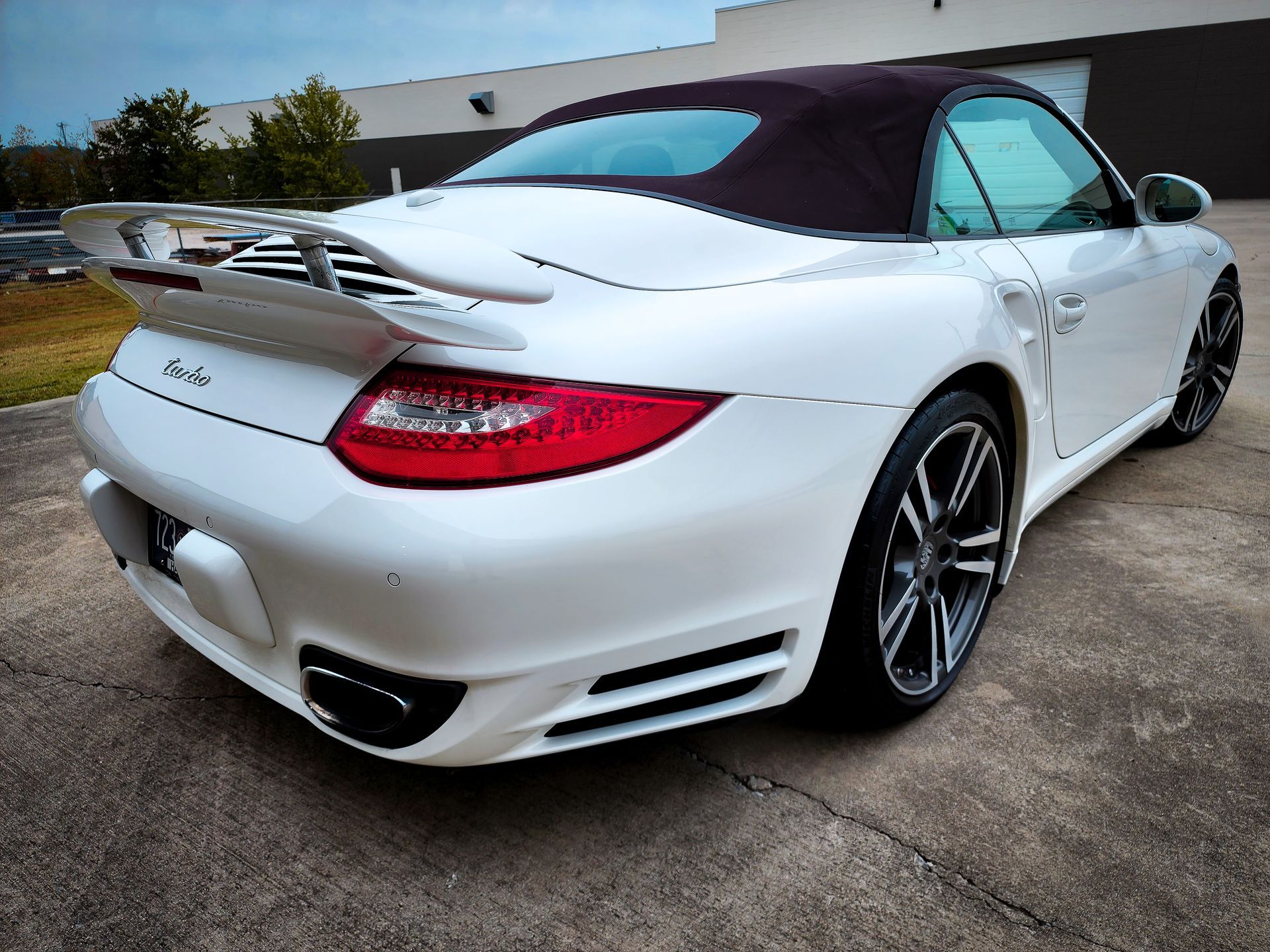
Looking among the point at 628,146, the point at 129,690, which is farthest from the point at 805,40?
the point at 129,690

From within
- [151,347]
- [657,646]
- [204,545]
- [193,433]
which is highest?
[151,347]

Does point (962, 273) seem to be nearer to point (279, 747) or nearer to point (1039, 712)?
point (1039, 712)

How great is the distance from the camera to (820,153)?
1765 millimetres

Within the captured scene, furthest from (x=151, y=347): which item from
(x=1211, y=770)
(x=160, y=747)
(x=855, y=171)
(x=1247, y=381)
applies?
(x=1247, y=381)

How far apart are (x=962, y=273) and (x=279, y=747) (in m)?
1.80

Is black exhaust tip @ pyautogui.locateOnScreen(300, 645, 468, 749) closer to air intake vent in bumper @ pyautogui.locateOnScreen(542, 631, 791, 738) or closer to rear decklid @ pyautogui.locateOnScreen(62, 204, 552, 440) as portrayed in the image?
air intake vent in bumper @ pyautogui.locateOnScreen(542, 631, 791, 738)

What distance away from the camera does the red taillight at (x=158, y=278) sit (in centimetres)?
148

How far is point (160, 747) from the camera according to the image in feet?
5.99

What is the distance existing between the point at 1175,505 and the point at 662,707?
8.22 ft

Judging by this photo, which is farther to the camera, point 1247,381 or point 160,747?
point 1247,381

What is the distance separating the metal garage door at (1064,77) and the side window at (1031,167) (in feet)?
70.3

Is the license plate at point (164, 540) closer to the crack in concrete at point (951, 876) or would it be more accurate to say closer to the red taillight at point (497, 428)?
the red taillight at point (497, 428)

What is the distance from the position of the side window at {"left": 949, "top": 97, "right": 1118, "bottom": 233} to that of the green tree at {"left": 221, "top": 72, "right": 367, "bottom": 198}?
84.1ft

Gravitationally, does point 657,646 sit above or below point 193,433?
below
